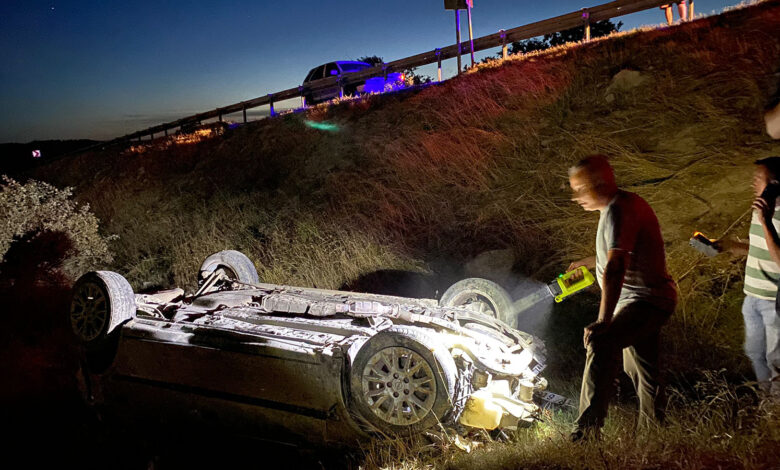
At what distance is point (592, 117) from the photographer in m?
8.59

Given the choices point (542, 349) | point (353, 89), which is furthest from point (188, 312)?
point (353, 89)

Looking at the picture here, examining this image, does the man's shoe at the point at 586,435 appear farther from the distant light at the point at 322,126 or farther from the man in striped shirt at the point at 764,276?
the distant light at the point at 322,126

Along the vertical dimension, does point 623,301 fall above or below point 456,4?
below

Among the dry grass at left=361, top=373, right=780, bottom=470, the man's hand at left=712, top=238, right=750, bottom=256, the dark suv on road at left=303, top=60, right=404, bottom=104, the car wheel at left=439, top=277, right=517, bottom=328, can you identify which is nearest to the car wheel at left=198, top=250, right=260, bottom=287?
the car wheel at left=439, top=277, right=517, bottom=328

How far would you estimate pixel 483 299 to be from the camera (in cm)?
479

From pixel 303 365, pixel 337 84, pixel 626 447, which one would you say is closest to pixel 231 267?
pixel 303 365

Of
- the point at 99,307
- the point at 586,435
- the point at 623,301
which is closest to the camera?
the point at 586,435

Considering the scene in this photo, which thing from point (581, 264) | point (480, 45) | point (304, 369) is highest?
point (480, 45)

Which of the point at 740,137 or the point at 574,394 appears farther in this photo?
the point at 740,137

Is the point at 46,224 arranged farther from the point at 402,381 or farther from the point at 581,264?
the point at 581,264

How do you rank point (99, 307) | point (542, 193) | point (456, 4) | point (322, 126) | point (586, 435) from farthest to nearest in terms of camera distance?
point (322, 126) → point (456, 4) → point (542, 193) → point (99, 307) → point (586, 435)

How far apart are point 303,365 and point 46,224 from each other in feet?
25.9

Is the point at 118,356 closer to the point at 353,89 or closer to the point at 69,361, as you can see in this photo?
the point at 69,361

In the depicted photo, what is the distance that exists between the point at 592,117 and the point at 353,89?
922 centimetres
